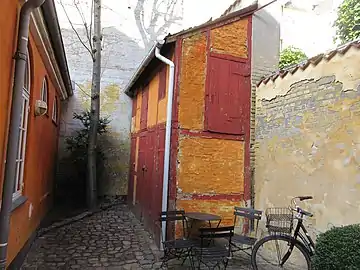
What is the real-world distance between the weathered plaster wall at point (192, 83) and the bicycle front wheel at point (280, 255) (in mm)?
2462

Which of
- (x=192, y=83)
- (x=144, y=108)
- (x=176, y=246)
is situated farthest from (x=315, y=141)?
(x=144, y=108)

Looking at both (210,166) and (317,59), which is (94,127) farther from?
(317,59)

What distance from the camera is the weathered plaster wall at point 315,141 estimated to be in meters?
3.99

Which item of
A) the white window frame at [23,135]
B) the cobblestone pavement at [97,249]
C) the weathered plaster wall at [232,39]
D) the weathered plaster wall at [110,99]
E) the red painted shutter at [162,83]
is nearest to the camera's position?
the white window frame at [23,135]

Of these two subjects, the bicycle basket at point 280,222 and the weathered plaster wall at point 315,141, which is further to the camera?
the bicycle basket at point 280,222

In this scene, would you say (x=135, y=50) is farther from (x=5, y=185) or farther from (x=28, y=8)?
(x=5, y=185)

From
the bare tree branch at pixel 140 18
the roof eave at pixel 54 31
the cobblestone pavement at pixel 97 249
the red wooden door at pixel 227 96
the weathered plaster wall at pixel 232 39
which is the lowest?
the cobblestone pavement at pixel 97 249

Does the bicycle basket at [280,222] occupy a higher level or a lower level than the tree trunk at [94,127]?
lower

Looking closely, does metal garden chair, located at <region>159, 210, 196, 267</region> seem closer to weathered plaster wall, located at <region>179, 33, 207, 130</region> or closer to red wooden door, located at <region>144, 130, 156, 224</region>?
red wooden door, located at <region>144, 130, 156, 224</region>

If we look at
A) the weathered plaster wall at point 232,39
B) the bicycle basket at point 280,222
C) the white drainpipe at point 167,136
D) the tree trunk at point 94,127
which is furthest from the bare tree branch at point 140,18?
the bicycle basket at point 280,222

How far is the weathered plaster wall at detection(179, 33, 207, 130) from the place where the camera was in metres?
5.71

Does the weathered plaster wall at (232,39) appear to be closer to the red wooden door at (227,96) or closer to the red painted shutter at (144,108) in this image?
the red wooden door at (227,96)

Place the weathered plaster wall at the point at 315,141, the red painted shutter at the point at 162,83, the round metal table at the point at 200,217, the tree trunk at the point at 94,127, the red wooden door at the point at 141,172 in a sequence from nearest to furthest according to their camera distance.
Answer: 1. the weathered plaster wall at the point at 315,141
2. the round metal table at the point at 200,217
3. the red painted shutter at the point at 162,83
4. the red wooden door at the point at 141,172
5. the tree trunk at the point at 94,127

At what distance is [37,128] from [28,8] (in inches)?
107
